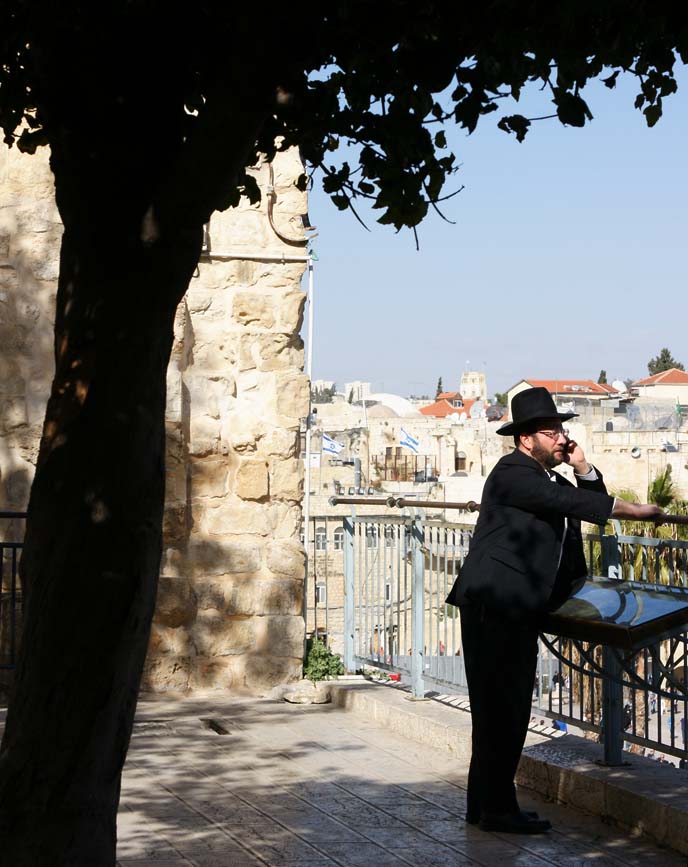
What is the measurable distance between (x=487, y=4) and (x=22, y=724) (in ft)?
8.89

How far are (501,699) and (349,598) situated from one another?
11.9 feet

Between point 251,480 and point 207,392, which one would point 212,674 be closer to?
point 251,480

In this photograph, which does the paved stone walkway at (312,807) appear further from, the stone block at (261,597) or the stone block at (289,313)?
the stone block at (289,313)

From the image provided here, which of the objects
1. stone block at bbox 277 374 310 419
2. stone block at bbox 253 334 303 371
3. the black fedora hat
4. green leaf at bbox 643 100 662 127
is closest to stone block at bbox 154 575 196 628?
stone block at bbox 277 374 310 419

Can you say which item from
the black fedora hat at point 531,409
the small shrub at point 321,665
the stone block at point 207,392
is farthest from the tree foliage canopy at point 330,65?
the small shrub at point 321,665

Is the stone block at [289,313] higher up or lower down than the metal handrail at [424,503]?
higher up

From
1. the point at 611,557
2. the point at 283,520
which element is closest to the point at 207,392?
the point at 283,520

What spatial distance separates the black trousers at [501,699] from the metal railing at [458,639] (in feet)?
0.67

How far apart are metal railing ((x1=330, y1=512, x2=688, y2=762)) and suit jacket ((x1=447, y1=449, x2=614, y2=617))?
309 millimetres

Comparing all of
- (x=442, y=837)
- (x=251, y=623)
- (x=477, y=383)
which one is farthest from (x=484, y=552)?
(x=477, y=383)

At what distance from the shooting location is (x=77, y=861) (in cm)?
351

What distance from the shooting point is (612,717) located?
587 cm

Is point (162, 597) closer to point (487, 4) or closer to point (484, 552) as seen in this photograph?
point (484, 552)

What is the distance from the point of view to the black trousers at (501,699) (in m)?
5.52
